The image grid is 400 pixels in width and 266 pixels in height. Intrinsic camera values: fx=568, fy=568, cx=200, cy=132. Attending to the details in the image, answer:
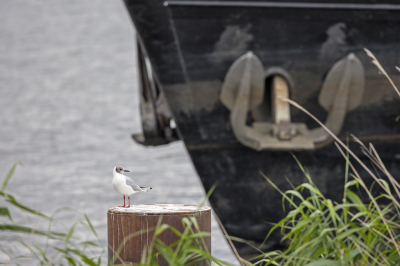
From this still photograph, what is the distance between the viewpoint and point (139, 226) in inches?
77.3

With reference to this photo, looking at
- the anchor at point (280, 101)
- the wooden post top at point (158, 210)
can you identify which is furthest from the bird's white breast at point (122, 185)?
the anchor at point (280, 101)

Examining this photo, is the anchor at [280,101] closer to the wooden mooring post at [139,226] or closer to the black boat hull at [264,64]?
the black boat hull at [264,64]

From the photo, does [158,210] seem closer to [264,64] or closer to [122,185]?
[122,185]

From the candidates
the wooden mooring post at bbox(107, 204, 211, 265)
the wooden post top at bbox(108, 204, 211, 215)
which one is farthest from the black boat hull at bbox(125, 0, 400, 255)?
the wooden mooring post at bbox(107, 204, 211, 265)

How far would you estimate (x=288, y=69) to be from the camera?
368 centimetres

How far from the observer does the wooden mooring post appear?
6.41 feet

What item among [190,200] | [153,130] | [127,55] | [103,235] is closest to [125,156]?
[190,200]

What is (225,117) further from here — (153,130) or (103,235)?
(103,235)

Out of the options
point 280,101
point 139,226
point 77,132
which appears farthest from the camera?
point 77,132

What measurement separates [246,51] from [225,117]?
454 millimetres

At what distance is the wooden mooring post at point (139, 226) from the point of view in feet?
6.41

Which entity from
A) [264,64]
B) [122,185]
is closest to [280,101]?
[264,64]

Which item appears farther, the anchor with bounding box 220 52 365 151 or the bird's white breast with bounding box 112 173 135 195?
the anchor with bounding box 220 52 365 151

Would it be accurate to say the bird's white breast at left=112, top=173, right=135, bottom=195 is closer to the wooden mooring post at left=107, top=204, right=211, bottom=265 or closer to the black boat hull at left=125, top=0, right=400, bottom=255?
the wooden mooring post at left=107, top=204, right=211, bottom=265
